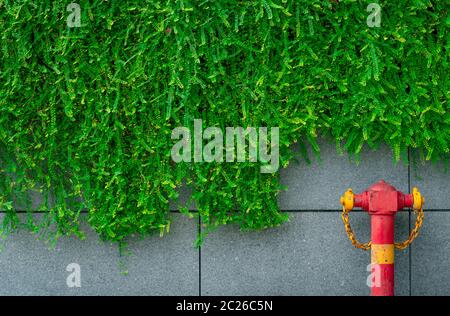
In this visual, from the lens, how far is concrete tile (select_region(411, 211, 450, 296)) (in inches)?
177

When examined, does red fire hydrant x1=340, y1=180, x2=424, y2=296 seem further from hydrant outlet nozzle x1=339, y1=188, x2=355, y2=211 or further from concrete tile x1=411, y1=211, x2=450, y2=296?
concrete tile x1=411, y1=211, x2=450, y2=296

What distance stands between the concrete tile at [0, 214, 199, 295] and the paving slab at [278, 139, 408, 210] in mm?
605

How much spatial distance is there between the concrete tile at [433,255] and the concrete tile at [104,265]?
125 cm

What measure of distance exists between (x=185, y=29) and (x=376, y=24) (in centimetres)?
101

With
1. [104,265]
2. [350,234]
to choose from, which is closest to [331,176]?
[350,234]

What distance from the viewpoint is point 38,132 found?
14.5 ft

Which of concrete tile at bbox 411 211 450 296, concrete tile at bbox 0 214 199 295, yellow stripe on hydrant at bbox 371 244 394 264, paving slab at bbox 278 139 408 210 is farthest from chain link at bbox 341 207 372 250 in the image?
concrete tile at bbox 0 214 199 295

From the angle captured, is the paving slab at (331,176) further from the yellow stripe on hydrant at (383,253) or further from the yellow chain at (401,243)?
the yellow stripe on hydrant at (383,253)

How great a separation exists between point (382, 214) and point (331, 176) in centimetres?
50

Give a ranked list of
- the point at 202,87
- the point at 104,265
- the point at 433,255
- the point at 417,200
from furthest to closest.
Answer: the point at 104,265
the point at 433,255
the point at 202,87
the point at 417,200

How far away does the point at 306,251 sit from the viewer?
4535 mm

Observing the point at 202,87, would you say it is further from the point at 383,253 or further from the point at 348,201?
the point at 383,253

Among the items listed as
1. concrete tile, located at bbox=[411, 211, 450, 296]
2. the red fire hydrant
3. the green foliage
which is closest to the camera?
the red fire hydrant

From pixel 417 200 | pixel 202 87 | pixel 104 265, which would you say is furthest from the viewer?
pixel 104 265
